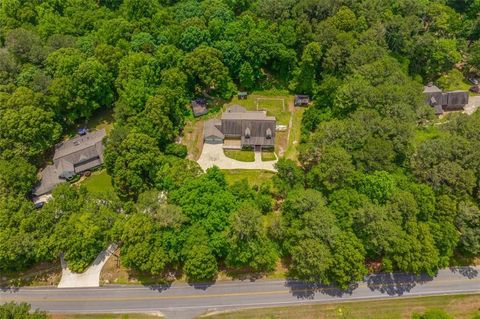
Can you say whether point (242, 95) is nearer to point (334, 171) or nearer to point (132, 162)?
point (132, 162)

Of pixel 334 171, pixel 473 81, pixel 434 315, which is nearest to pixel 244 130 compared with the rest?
pixel 334 171

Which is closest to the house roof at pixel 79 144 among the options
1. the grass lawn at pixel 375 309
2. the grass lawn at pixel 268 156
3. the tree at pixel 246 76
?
the grass lawn at pixel 268 156

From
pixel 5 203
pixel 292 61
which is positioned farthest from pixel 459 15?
pixel 5 203

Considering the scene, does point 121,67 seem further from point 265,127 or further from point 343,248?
point 343,248

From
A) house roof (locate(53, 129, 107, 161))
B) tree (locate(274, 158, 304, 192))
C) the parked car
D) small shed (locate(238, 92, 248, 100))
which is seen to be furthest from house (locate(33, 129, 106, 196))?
the parked car

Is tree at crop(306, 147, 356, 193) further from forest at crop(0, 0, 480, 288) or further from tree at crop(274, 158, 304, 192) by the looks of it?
tree at crop(274, 158, 304, 192)
